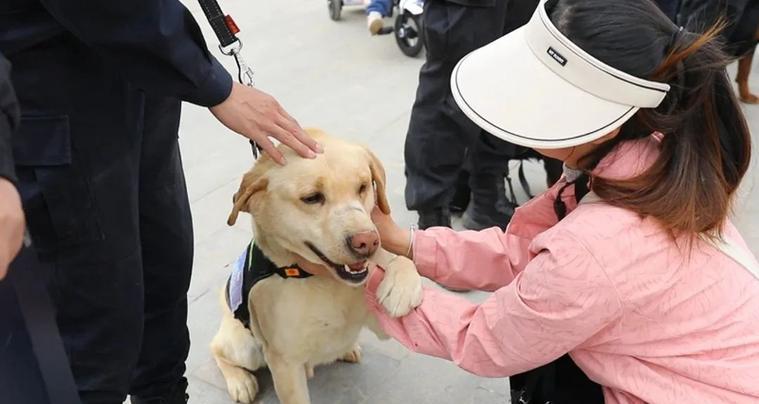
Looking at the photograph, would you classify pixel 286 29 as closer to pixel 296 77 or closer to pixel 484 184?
pixel 296 77

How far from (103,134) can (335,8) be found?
4567 mm

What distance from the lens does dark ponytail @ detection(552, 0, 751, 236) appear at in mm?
1265

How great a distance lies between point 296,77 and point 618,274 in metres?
3.63

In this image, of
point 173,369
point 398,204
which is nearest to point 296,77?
point 398,204

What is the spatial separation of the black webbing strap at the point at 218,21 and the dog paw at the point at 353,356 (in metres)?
1.09

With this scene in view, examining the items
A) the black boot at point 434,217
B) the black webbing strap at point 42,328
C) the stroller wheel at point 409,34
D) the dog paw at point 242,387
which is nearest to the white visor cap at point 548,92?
the black webbing strap at point 42,328

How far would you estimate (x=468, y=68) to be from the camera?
147 centimetres

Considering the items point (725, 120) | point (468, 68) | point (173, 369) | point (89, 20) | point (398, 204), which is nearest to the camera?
point (89, 20)

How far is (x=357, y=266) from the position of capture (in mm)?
1704

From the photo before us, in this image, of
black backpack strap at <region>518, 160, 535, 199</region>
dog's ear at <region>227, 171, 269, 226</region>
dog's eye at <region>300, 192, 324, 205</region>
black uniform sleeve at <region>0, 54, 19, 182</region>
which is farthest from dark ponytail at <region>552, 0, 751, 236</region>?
black backpack strap at <region>518, 160, 535, 199</region>

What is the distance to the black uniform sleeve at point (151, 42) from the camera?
1.22 m

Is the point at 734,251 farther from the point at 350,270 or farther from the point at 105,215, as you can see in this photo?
the point at 105,215

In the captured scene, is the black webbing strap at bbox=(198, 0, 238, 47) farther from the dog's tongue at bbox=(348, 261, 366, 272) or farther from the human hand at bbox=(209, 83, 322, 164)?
the dog's tongue at bbox=(348, 261, 366, 272)

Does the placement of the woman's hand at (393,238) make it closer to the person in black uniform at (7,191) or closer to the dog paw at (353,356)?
the dog paw at (353,356)
